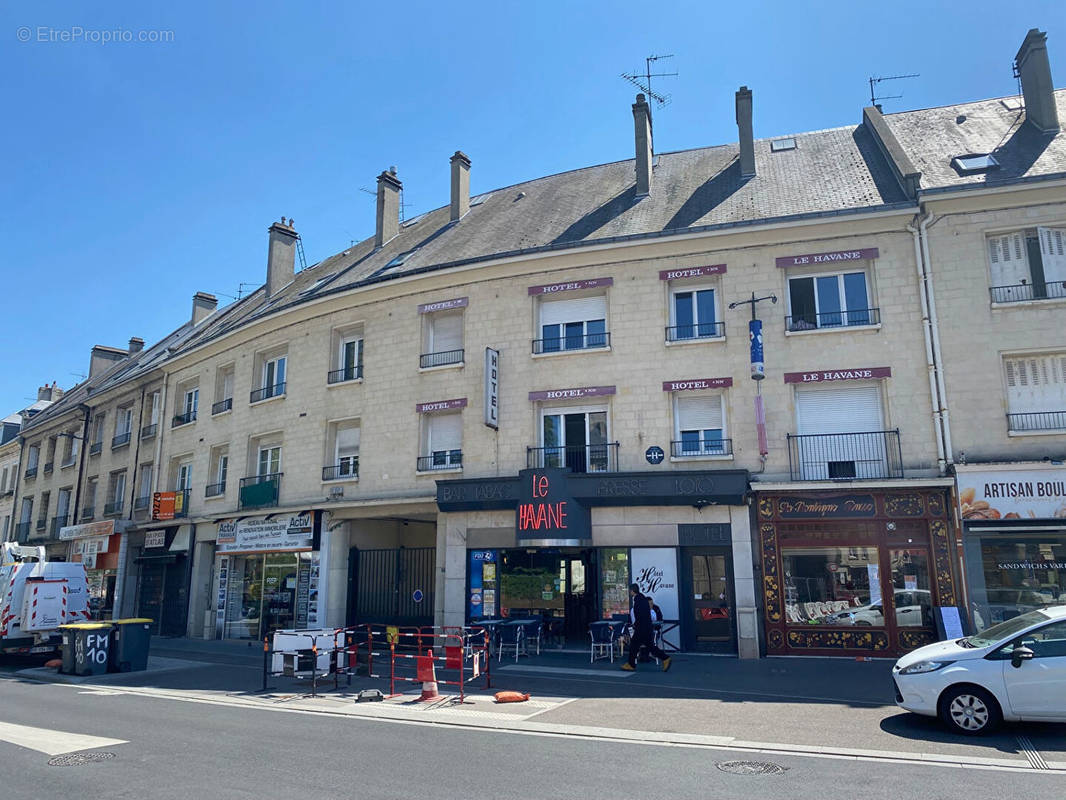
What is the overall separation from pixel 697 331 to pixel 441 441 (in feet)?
21.0

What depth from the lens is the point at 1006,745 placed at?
7320 mm

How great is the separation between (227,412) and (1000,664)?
20.3 meters

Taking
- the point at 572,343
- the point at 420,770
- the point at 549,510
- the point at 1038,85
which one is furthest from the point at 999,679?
the point at 1038,85

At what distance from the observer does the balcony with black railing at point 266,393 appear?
21.2 metres

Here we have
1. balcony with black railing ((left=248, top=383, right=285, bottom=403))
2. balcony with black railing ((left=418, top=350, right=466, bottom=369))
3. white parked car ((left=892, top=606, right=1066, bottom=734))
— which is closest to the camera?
white parked car ((left=892, top=606, right=1066, bottom=734))

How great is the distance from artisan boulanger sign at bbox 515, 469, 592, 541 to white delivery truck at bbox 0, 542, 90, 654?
975 centimetres

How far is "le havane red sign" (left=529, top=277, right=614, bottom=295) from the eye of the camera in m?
16.8

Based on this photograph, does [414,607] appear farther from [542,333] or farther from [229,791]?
[229,791]

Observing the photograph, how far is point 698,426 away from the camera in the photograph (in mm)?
15664

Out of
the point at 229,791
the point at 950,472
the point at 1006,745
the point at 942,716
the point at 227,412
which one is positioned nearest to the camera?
the point at 229,791

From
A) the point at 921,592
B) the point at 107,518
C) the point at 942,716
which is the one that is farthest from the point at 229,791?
the point at 107,518

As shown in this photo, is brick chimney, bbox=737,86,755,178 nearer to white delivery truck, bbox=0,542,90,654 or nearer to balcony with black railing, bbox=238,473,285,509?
balcony with black railing, bbox=238,473,285,509

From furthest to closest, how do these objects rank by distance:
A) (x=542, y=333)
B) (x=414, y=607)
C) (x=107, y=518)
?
(x=107, y=518), (x=414, y=607), (x=542, y=333)

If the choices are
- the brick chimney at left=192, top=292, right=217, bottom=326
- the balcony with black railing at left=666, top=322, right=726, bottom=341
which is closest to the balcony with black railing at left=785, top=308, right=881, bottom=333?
the balcony with black railing at left=666, top=322, right=726, bottom=341
